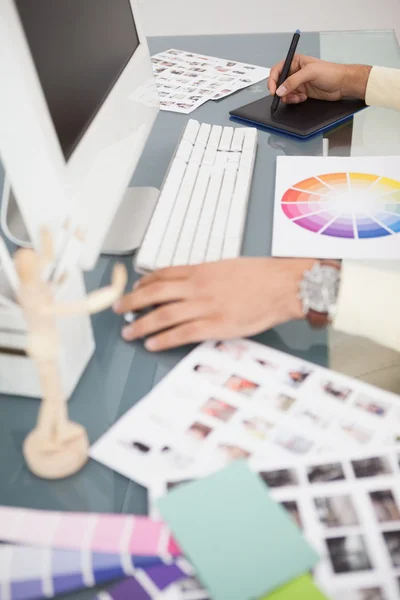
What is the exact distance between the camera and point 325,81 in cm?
140

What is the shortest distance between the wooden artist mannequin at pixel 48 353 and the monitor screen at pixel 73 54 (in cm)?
24

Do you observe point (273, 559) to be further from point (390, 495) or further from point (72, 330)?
point (72, 330)

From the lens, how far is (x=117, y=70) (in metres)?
0.99

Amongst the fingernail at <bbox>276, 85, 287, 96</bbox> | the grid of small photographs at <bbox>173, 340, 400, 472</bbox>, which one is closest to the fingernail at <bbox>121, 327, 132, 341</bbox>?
the grid of small photographs at <bbox>173, 340, 400, 472</bbox>

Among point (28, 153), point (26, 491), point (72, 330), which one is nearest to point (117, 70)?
point (28, 153)

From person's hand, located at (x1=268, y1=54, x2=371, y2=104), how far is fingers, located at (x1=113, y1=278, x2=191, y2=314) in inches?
29.9

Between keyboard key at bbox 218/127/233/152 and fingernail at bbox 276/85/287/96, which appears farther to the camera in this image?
fingernail at bbox 276/85/287/96

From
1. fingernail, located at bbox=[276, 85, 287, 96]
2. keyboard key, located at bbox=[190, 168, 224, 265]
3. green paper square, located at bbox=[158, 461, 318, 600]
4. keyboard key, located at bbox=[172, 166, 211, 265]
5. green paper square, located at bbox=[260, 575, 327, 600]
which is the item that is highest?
fingernail, located at bbox=[276, 85, 287, 96]

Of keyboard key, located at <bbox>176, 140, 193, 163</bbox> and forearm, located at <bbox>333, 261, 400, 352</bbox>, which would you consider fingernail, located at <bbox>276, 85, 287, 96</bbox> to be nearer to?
keyboard key, located at <bbox>176, 140, 193, 163</bbox>

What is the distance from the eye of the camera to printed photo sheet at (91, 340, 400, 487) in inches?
24.2

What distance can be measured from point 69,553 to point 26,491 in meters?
0.10

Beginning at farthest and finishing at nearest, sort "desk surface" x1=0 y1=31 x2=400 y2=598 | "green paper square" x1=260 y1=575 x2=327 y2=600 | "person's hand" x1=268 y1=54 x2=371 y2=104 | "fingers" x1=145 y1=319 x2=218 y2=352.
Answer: "person's hand" x1=268 y1=54 x2=371 y2=104 < "fingers" x1=145 y1=319 x2=218 y2=352 < "desk surface" x1=0 y1=31 x2=400 y2=598 < "green paper square" x1=260 y1=575 x2=327 y2=600

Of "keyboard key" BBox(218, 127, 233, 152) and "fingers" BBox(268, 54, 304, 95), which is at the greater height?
"fingers" BBox(268, 54, 304, 95)

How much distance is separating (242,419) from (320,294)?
218mm
